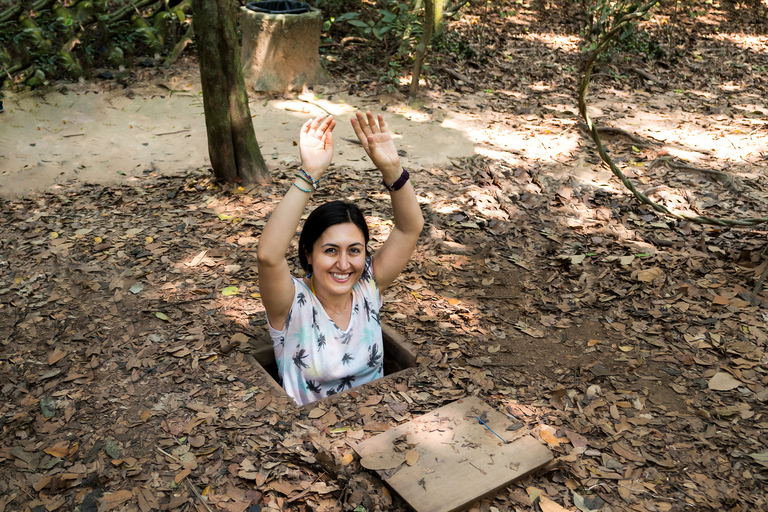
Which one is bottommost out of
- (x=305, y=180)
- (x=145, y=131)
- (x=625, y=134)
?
(x=145, y=131)

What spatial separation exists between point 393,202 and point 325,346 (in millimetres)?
815

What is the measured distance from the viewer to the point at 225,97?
17.4 feet

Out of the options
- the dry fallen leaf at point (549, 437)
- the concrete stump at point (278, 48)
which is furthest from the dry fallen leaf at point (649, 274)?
the concrete stump at point (278, 48)

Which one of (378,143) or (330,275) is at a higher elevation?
(378,143)

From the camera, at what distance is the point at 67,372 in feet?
10.8

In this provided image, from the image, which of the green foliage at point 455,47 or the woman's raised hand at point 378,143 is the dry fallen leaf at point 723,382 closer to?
the woman's raised hand at point 378,143

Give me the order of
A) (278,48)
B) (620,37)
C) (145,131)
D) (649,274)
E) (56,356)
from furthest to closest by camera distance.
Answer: (620,37) < (278,48) < (145,131) < (649,274) < (56,356)

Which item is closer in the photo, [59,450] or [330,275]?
[59,450]

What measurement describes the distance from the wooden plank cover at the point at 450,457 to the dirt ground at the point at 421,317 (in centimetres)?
7

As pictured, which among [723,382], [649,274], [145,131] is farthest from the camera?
[145,131]

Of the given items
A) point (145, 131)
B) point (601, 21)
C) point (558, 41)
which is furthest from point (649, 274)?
point (558, 41)

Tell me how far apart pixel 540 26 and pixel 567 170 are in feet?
21.1

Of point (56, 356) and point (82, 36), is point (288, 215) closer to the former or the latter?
point (56, 356)

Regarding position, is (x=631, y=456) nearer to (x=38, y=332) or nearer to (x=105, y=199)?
(x=38, y=332)
